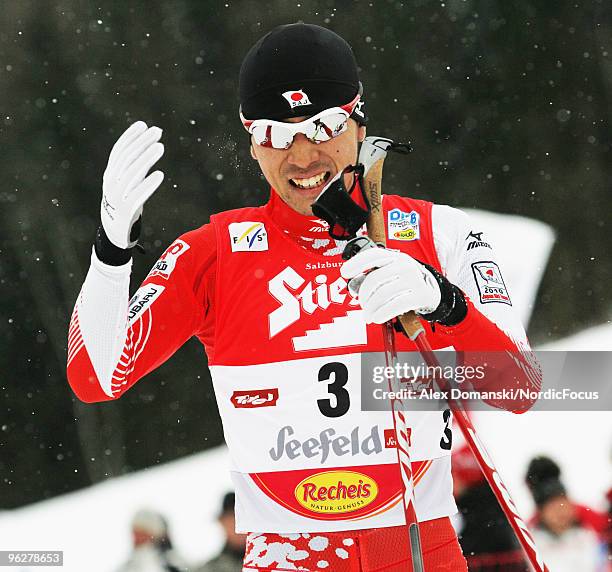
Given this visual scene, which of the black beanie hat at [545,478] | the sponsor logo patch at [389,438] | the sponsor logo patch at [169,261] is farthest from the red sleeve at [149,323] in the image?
the black beanie hat at [545,478]

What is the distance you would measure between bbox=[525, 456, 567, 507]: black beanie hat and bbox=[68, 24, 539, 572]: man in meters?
1.71

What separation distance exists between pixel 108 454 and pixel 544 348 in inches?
64.7

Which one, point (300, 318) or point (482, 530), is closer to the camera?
point (300, 318)

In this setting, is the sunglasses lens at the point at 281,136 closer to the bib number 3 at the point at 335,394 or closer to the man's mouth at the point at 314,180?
the man's mouth at the point at 314,180

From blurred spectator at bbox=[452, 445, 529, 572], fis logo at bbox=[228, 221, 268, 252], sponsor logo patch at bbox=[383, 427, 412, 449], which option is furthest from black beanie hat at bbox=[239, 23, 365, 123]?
blurred spectator at bbox=[452, 445, 529, 572]

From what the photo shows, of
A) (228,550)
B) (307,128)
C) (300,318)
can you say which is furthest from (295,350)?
(228,550)

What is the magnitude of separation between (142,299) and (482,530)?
200 centimetres

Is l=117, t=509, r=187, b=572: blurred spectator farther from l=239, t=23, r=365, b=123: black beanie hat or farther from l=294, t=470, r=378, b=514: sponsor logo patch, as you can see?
l=239, t=23, r=365, b=123: black beanie hat

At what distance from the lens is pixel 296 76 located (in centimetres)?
215

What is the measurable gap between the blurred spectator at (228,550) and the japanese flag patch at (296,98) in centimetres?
197

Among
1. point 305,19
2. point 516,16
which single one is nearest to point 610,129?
point 516,16

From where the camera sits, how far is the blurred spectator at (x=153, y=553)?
3697 millimetres

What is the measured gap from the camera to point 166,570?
3.72m

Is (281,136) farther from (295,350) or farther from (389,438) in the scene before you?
(389,438)
